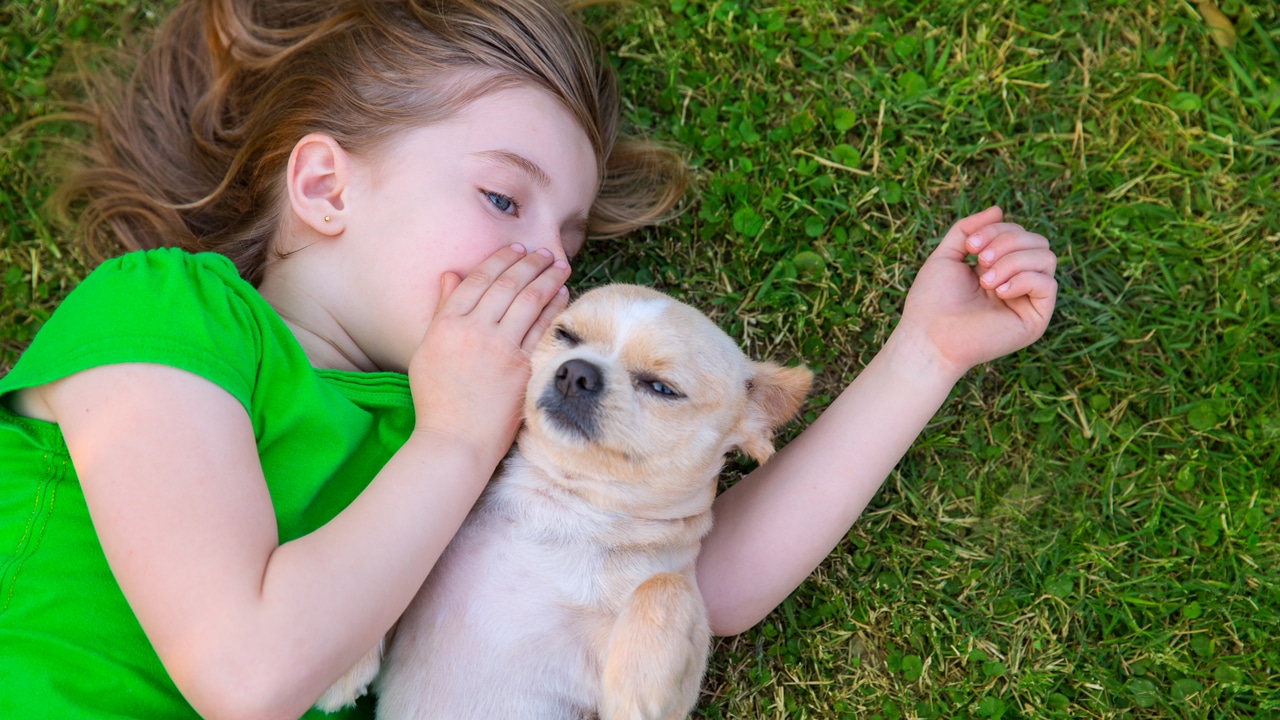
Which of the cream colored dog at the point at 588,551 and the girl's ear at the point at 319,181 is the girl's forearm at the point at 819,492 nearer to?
the cream colored dog at the point at 588,551

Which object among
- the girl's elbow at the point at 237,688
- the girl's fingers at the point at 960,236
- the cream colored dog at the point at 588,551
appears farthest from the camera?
the girl's fingers at the point at 960,236

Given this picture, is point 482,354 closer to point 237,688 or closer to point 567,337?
point 567,337

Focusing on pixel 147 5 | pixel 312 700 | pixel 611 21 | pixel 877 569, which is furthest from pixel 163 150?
pixel 877 569

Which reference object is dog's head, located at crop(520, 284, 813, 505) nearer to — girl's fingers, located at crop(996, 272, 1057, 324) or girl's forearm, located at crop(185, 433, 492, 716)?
girl's forearm, located at crop(185, 433, 492, 716)

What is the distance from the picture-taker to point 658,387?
2.82 m

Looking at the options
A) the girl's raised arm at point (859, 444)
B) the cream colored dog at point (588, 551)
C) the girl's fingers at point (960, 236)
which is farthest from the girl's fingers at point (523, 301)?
the girl's fingers at point (960, 236)

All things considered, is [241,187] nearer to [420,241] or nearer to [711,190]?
[420,241]

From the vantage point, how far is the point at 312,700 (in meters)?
2.51

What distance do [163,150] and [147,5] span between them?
3.07 ft

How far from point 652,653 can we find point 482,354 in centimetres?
108

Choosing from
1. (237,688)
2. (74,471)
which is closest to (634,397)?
(237,688)

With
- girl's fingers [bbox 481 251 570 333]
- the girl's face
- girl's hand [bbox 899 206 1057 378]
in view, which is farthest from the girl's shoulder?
girl's hand [bbox 899 206 1057 378]

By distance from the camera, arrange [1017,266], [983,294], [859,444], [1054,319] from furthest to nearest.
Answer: [1054,319], [983,294], [859,444], [1017,266]

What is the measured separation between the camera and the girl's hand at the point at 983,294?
320 centimetres
